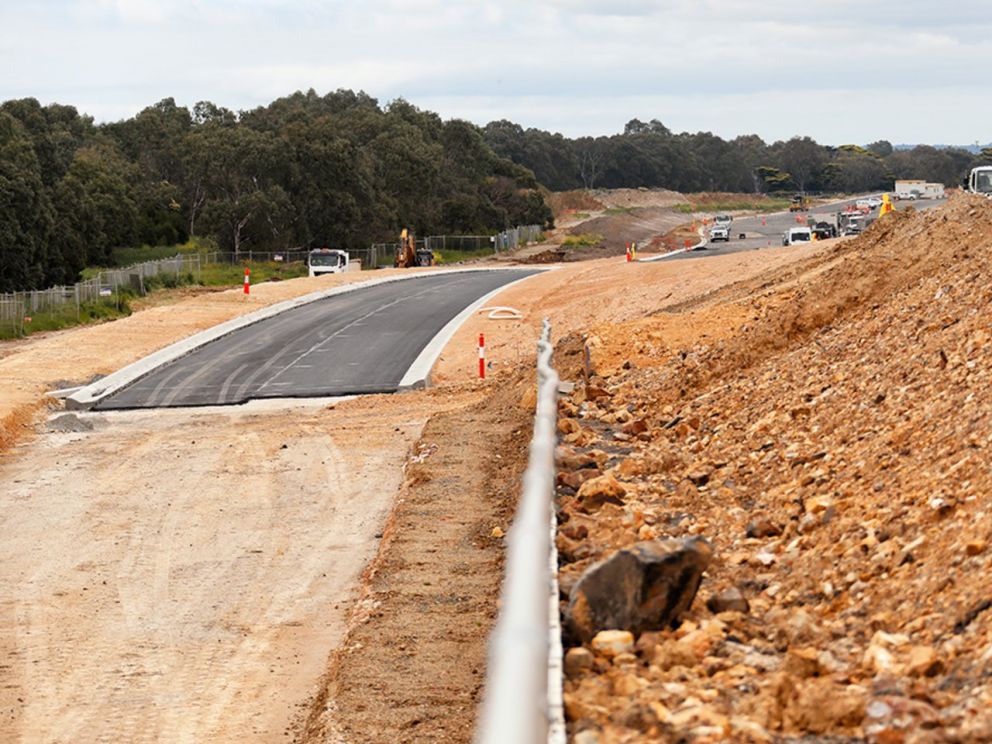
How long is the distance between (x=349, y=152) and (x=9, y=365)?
56.6m

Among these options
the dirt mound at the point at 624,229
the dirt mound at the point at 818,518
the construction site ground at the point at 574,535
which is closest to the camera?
the dirt mound at the point at 818,518

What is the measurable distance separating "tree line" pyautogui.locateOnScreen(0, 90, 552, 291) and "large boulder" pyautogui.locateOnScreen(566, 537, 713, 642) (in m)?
57.1

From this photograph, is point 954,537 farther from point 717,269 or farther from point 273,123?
point 273,123

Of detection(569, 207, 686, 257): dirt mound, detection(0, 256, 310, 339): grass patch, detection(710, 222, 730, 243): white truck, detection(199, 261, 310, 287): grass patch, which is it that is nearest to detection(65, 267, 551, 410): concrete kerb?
detection(0, 256, 310, 339): grass patch

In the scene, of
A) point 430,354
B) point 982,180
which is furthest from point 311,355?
point 982,180

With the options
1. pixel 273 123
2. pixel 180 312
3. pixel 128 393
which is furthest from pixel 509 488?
pixel 273 123

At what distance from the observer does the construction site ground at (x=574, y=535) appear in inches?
268

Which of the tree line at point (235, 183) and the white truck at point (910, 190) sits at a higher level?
the tree line at point (235, 183)

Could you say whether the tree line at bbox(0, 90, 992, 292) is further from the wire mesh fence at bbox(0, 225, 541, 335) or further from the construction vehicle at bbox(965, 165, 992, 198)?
the construction vehicle at bbox(965, 165, 992, 198)

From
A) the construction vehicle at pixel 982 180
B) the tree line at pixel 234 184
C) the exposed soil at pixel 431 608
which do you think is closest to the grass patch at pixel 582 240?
the tree line at pixel 234 184

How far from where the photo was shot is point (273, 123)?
114000 mm

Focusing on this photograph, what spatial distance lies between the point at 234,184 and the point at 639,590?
80.7 meters

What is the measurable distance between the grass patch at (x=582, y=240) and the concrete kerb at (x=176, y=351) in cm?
5084

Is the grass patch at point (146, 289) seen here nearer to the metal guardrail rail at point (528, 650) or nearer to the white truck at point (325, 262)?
the white truck at point (325, 262)
